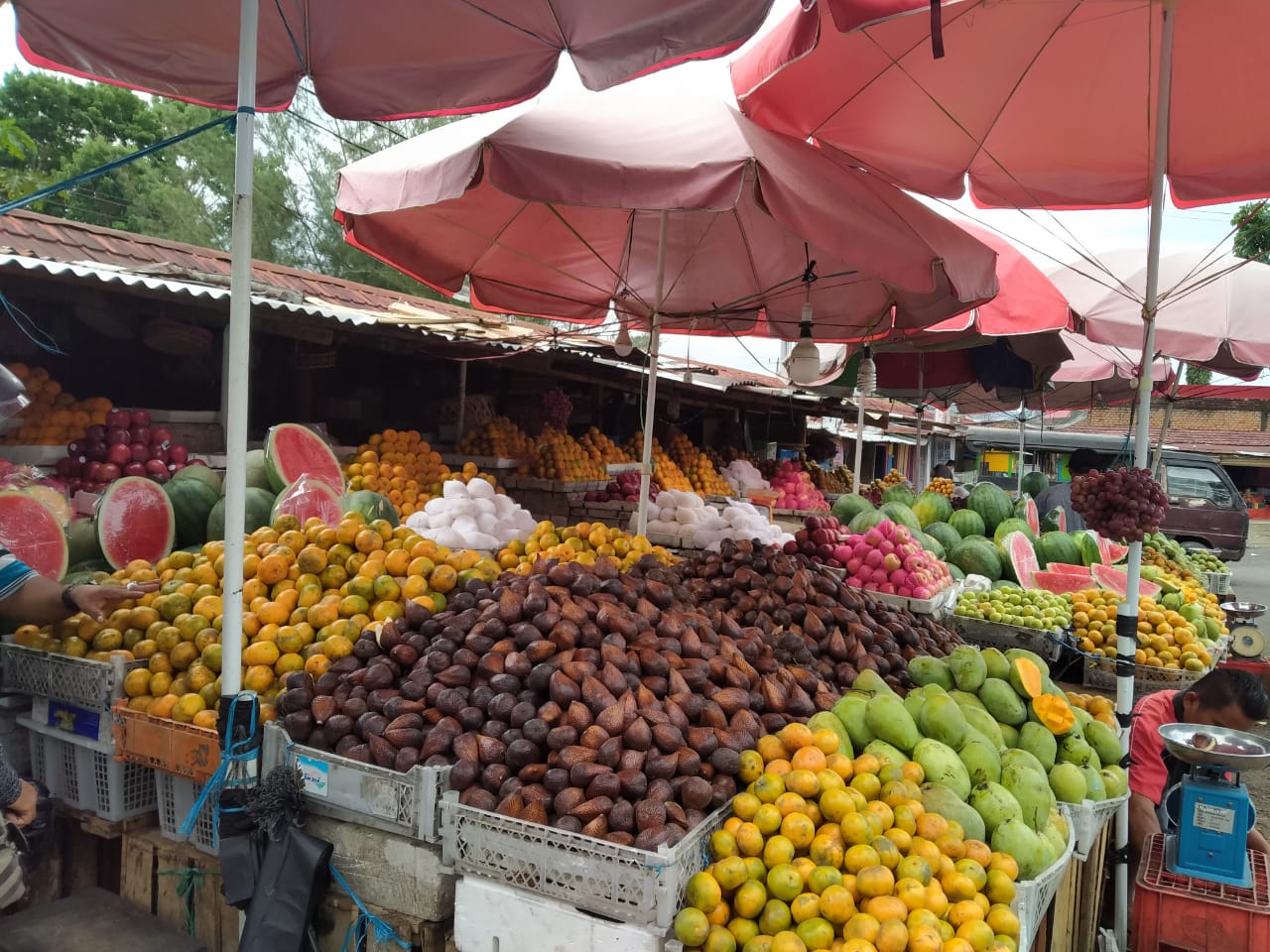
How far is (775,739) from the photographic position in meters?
2.43

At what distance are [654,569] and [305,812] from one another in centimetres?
162

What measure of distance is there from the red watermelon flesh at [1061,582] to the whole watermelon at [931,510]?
146 cm

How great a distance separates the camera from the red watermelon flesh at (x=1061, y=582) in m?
6.41

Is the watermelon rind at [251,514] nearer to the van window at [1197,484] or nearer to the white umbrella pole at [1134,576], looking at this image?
the white umbrella pole at [1134,576]

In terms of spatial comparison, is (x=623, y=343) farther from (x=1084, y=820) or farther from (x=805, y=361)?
(x=1084, y=820)

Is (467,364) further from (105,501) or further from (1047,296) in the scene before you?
(1047,296)

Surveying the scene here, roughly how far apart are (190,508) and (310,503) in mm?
747

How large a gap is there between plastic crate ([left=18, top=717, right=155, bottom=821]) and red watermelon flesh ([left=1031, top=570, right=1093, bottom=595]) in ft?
20.2

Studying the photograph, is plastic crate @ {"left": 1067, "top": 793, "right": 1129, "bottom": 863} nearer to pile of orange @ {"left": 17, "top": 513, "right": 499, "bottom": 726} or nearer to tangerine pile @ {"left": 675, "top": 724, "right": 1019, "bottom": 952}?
tangerine pile @ {"left": 675, "top": 724, "right": 1019, "bottom": 952}

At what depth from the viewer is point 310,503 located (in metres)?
4.48

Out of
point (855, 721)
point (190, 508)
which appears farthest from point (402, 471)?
point (855, 721)

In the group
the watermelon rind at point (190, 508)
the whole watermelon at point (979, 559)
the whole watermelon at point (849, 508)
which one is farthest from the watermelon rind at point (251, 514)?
the whole watermelon at point (979, 559)

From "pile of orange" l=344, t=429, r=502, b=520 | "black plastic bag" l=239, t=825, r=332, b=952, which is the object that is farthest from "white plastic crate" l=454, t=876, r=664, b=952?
"pile of orange" l=344, t=429, r=502, b=520

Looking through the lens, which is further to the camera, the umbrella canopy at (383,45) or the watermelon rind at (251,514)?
the watermelon rind at (251,514)
